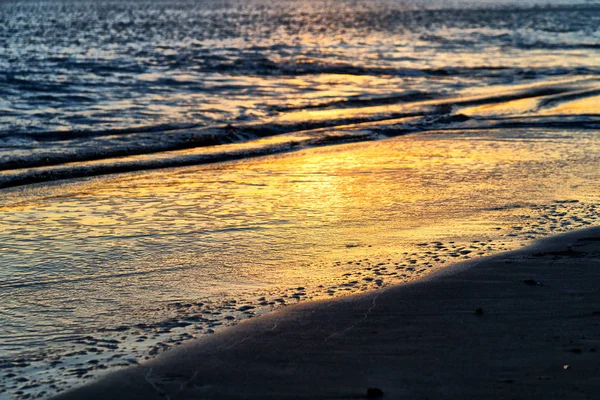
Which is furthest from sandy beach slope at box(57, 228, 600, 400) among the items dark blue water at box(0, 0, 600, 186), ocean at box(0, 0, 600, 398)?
dark blue water at box(0, 0, 600, 186)

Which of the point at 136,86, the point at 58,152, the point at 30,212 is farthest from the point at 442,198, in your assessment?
the point at 136,86

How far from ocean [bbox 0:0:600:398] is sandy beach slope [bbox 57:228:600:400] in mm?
257

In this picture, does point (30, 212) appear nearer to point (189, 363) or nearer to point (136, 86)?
point (189, 363)

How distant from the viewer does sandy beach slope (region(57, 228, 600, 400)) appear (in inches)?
150

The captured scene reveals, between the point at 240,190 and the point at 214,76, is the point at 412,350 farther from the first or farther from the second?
the point at 214,76

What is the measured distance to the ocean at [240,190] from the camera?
501 cm

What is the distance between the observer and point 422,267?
5680 millimetres

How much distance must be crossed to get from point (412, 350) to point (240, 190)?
4705 millimetres

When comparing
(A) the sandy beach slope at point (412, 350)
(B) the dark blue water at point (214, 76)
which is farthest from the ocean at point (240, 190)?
(A) the sandy beach slope at point (412, 350)

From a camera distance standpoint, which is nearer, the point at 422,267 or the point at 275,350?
the point at 275,350

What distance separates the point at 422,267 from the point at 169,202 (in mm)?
3233

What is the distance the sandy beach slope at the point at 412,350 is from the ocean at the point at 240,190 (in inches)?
10.1

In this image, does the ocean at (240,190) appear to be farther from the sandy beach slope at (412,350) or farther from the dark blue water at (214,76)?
the sandy beach slope at (412,350)

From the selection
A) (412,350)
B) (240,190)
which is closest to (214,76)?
(240,190)
